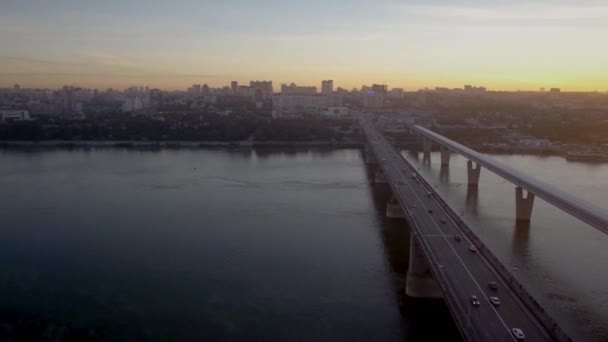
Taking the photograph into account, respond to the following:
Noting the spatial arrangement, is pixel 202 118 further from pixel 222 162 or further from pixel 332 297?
pixel 332 297

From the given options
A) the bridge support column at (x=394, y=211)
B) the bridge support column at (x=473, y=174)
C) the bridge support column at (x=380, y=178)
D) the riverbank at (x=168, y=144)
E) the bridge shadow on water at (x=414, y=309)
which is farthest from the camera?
the riverbank at (x=168, y=144)

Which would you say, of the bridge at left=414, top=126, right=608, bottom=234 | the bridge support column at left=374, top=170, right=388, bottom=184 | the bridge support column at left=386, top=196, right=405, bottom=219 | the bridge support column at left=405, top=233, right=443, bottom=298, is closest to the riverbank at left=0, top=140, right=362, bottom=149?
the bridge support column at left=374, top=170, right=388, bottom=184

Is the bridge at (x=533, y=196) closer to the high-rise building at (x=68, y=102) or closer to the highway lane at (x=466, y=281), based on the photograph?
the highway lane at (x=466, y=281)

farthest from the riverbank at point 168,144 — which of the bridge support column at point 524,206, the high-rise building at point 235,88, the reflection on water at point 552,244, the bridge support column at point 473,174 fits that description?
the high-rise building at point 235,88

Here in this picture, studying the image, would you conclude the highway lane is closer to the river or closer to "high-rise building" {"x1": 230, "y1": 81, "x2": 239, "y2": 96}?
the river

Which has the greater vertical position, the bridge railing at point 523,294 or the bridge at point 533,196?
the bridge at point 533,196

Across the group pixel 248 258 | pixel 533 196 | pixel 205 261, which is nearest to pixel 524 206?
pixel 533 196

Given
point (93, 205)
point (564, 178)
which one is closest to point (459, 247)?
point (93, 205)
